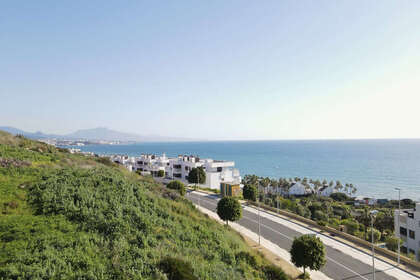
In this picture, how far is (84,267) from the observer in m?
8.92

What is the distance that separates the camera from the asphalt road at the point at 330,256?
22094 millimetres

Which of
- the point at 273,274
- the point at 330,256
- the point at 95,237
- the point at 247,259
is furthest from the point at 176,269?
the point at 330,256

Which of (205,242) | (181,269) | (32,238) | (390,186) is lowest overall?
(390,186)

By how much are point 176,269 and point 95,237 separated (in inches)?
166

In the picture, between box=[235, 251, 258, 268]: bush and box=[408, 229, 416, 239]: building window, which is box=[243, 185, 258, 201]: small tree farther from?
box=[235, 251, 258, 268]: bush

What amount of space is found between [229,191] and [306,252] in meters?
36.0

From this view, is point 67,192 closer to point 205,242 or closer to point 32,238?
point 32,238

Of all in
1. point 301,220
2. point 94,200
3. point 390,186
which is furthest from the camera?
point 390,186

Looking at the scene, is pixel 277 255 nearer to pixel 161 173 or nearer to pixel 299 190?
pixel 161 173

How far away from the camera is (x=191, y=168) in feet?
238

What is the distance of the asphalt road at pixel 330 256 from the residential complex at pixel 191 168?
29952 mm

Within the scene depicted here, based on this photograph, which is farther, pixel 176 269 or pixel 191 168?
pixel 191 168

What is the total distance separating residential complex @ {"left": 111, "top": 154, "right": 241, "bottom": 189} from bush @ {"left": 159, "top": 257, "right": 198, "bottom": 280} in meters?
58.1

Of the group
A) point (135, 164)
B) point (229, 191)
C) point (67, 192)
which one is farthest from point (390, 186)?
point (67, 192)
